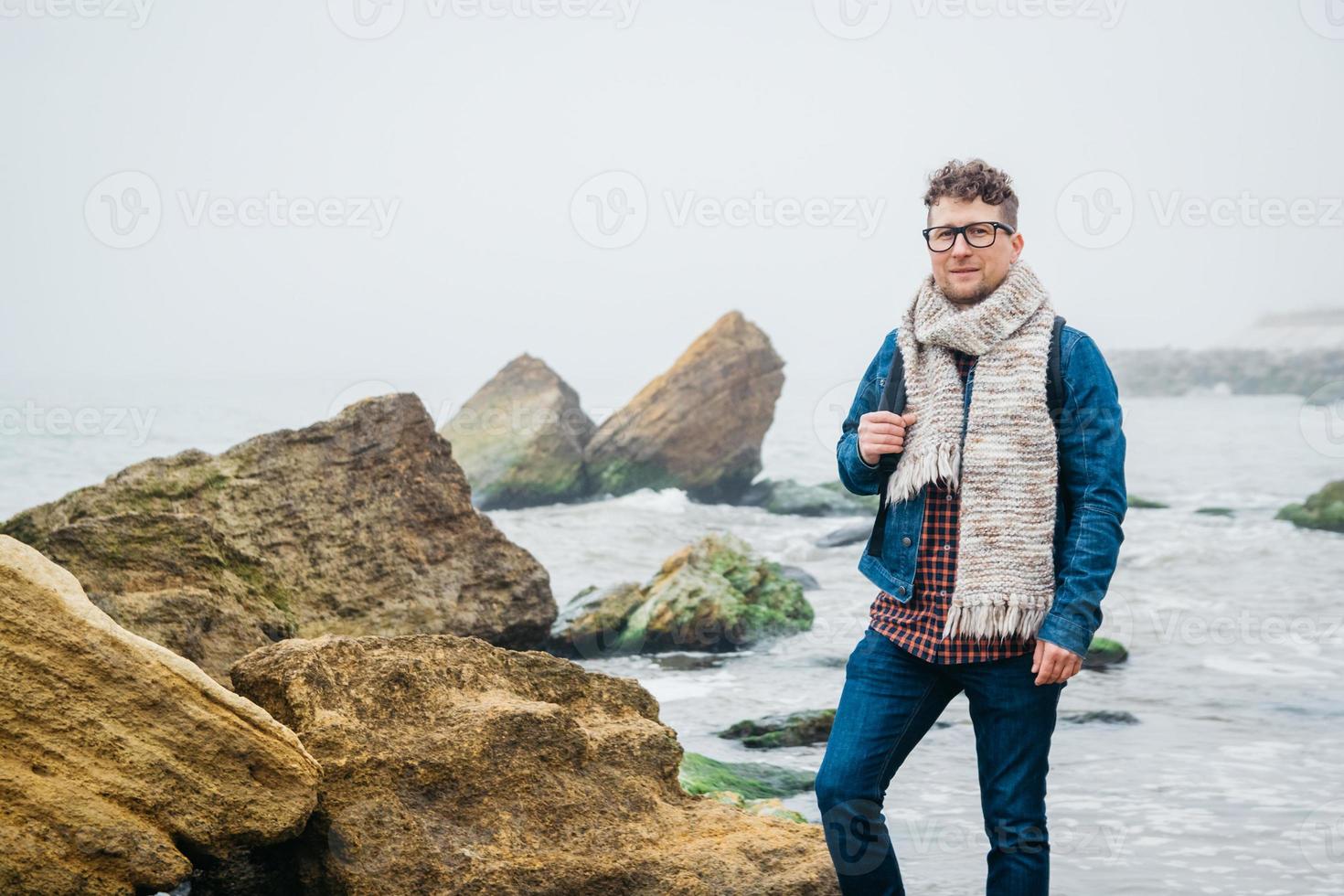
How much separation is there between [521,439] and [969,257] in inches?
713

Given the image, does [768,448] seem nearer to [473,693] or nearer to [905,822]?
[905,822]

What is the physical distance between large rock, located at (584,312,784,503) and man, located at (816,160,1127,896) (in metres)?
17.4

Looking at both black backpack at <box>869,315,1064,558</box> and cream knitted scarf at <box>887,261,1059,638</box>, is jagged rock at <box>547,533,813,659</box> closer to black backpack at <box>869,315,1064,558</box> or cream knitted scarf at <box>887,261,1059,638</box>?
black backpack at <box>869,315,1064,558</box>

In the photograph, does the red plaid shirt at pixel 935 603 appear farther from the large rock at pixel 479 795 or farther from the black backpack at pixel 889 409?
the large rock at pixel 479 795

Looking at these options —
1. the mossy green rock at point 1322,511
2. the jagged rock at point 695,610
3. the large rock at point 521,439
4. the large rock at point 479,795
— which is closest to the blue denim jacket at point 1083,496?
the large rock at point 479,795

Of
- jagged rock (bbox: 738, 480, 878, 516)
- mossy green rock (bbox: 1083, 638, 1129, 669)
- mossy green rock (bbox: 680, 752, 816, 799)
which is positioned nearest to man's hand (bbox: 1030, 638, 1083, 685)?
mossy green rock (bbox: 680, 752, 816, 799)

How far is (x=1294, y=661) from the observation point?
1059cm

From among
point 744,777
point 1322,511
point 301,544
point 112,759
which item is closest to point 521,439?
point 1322,511

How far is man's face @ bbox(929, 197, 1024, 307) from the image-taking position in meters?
3.38

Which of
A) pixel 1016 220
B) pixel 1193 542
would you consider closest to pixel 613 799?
pixel 1016 220

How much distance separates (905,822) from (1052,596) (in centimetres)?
331

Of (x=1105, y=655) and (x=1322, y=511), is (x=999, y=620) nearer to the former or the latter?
(x=1105, y=655)

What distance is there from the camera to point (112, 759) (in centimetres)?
344

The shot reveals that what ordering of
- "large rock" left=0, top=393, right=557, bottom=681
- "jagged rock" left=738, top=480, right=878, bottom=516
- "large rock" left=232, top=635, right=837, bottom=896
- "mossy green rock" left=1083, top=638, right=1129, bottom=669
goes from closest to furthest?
"large rock" left=232, top=635, right=837, bottom=896 < "large rock" left=0, top=393, right=557, bottom=681 < "mossy green rock" left=1083, top=638, right=1129, bottom=669 < "jagged rock" left=738, top=480, right=878, bottom=516
